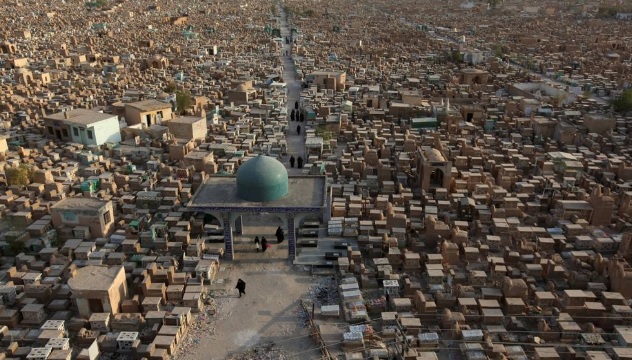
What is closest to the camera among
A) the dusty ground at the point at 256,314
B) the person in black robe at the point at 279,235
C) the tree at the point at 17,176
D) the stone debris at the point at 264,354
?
the stone debris at the point at 264,354

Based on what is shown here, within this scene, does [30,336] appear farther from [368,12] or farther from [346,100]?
[368,12]

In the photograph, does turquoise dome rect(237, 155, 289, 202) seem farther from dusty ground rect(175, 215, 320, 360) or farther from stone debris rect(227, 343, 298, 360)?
stone debris rect(227, 343, 298, 360)

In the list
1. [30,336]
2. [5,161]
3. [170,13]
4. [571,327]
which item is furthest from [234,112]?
[170,13]

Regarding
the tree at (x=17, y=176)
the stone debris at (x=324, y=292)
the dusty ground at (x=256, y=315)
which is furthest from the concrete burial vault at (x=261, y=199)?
the tree at (x=17, y=176)

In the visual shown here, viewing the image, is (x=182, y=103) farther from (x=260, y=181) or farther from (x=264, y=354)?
(x=264, y=354)

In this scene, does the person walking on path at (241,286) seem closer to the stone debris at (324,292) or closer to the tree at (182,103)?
the stone debris at (324,292)

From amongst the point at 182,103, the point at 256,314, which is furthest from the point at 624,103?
the point at 256,314
